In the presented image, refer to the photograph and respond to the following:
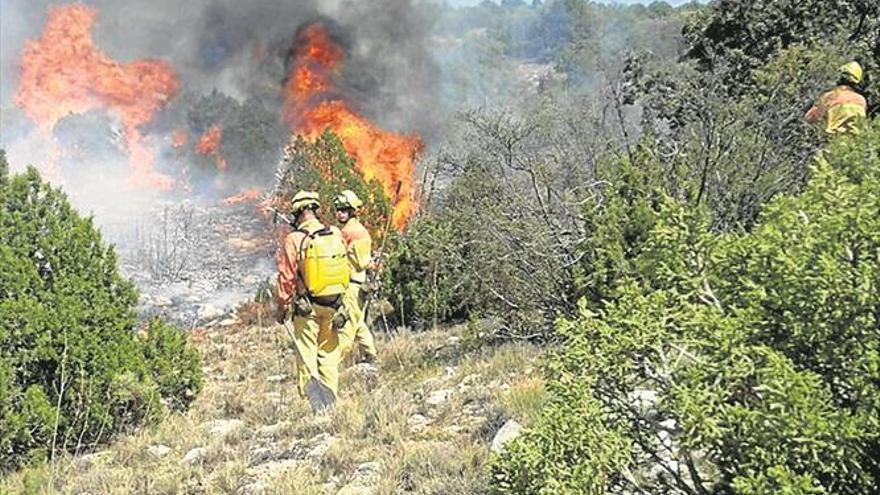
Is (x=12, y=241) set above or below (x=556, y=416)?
above

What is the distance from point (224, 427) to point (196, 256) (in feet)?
57.1

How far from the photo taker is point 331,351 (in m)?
6.63

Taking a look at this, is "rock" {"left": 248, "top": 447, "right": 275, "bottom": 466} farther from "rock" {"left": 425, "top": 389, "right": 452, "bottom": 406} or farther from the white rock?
"rock" {"left": 425, "top": 389, "right": 452, "bottom": 406}

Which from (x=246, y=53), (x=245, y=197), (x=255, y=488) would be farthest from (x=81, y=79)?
(x=255, y=488)

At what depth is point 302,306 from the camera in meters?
6.34

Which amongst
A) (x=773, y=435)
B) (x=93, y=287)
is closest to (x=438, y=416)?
(x=93, y=287)

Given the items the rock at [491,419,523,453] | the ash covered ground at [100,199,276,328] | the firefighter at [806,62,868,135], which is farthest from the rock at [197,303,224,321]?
the rock at [491,419,523,453]

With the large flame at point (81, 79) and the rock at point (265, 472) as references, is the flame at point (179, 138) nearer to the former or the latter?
the large flame at point (81, 79)

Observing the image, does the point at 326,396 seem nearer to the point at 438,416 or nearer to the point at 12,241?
the point at 438,416

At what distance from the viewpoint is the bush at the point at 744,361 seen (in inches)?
76.3

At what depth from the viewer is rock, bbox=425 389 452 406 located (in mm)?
5914

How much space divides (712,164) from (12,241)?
528 cm

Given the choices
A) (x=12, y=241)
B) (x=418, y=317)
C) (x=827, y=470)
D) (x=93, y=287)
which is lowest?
(x=418, y=317)

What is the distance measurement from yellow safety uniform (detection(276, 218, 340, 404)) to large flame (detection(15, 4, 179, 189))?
62.5 feet
